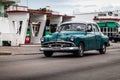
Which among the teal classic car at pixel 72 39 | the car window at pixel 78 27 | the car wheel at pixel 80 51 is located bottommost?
the car wheel at pixel 80 51

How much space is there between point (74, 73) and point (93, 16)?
7789cm

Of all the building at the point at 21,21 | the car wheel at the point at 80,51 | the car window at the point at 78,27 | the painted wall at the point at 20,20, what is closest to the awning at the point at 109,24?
the building at the point at 21,21

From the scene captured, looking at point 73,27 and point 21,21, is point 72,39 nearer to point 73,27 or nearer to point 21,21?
point 73,27

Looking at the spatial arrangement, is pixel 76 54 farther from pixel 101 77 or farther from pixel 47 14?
pixel 47 14

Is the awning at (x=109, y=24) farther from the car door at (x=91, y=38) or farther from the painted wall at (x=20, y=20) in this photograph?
the car door at (x=91, y=38)

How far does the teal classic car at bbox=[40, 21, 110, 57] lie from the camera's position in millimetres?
21109

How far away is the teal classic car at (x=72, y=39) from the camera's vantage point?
2111 cm

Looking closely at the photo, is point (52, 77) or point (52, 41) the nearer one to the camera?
point (52, 77)

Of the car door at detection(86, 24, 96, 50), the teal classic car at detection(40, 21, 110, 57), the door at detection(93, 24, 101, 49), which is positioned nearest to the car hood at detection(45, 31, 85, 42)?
the teal classic car at detection(40, 21, 110, 57)

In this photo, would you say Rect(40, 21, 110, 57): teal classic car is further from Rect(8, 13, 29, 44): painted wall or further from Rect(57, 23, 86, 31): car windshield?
Rect(8, 13, 29, 44): painted wall

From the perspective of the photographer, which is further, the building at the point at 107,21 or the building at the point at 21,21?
the building at the point at 107,21

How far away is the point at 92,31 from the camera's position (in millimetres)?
23531

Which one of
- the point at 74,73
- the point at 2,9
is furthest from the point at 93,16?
the point at 74,73

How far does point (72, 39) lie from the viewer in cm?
2105
